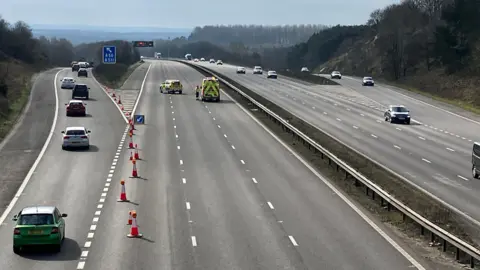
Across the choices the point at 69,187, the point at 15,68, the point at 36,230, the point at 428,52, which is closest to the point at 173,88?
the point at 428,52

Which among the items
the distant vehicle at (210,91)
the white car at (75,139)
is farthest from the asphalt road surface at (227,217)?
the distant vehicle at (210,91)

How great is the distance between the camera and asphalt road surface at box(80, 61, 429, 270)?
71.4ft

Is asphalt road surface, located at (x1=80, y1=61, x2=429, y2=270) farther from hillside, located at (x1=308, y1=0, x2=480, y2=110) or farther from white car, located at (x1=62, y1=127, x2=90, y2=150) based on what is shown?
hillside, located at (x1=308, y1=0, x2=480, y2=110)

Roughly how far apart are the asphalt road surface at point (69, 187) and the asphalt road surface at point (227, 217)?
1.07 ft

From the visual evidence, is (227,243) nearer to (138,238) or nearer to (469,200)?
(138,238)

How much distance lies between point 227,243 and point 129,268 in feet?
12.3

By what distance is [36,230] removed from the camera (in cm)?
2188

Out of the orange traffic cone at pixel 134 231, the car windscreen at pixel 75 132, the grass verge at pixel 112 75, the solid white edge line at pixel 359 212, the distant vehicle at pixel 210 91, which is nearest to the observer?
the solid white edge line at pixel 359 212

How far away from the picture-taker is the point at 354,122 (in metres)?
64.1

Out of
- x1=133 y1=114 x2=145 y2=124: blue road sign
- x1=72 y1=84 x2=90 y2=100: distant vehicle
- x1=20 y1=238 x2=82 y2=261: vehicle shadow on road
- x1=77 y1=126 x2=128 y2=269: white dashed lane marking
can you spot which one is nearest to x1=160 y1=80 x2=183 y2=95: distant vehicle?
x1=72 y1=84 x2=90 y2=100: distant vehicle

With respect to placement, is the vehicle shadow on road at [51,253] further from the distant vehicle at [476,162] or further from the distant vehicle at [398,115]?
the distant vehicle at [398,115]

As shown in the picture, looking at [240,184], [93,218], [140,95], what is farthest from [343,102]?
[93,218]

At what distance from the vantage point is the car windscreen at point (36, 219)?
869 inches

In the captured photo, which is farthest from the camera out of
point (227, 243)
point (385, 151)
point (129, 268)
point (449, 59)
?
point (449, 59)
